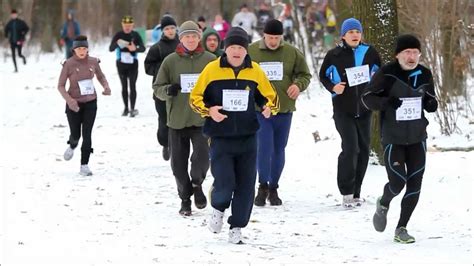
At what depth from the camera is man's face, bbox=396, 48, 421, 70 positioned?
827 centimetres

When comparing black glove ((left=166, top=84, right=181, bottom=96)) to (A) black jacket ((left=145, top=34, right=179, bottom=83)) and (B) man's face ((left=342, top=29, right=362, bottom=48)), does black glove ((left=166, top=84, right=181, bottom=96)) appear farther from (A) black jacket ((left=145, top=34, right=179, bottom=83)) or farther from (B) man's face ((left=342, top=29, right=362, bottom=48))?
(A) black jacket ((left=145, top=34, right=179, bottom=83))

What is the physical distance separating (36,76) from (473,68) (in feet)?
51.4

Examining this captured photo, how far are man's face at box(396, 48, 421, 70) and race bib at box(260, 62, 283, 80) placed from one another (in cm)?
228

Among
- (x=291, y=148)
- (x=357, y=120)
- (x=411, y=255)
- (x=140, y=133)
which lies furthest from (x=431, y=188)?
(x=140, y=133)

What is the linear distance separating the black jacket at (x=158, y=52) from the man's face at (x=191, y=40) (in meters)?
2.57

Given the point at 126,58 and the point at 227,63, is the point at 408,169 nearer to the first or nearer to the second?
the point at 227,63

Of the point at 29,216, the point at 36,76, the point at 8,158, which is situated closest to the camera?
the point at 29,216

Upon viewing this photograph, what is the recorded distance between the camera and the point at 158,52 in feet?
41.2

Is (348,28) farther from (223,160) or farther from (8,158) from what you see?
(8,158)

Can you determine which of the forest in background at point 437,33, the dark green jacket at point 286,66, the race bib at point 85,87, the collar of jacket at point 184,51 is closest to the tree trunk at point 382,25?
the forest in background at point 437,33

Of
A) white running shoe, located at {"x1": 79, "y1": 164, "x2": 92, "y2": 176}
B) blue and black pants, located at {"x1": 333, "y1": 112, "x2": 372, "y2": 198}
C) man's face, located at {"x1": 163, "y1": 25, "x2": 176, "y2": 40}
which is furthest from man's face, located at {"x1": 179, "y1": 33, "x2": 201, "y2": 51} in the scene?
white running shoe, located at {"x1": 79, "y1": 164, "x2": 92, "y2": 176}

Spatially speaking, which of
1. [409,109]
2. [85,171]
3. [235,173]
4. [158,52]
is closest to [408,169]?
[409,109]

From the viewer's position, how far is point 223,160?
330 inches

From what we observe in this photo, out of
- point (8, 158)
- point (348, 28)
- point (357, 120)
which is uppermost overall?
point (348, 28)
